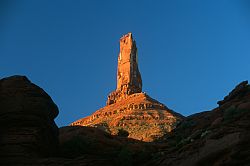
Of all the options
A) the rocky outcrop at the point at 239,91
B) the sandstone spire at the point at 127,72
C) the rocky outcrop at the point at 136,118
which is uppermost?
the sandstone spire at the point at 127,72

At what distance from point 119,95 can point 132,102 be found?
1997 centimetres

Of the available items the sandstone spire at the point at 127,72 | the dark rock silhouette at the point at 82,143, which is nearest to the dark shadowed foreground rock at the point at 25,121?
the dark rock silhouette at the point at 82,143

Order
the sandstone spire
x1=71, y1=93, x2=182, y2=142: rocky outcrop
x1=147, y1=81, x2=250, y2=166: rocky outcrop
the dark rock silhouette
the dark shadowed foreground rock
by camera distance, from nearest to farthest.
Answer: x1=147, y1=81, x2=250, y2=166: rocky outcrop < the dark rock silhouette < the dark shadowed foreground rock < x1=71, y1=93, x2=182, y2=142: rocky outcrop < the sandstone spire

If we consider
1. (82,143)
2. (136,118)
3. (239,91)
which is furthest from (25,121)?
(136,118)

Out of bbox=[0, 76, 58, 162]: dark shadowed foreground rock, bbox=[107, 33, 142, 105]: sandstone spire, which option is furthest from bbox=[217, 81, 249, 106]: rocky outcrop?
bbox=[107, 33, 142, 105]: sandstone spire

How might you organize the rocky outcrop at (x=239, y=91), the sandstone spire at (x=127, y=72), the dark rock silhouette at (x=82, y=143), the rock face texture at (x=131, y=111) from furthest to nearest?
1. the sandstone spire at (x=127, y=72)
2. the rock face texture at (x=131, y=111)
3. the rocky outcrop at (x=239, y=91)
4. the dark rock silhouette at (x=82, y=143)

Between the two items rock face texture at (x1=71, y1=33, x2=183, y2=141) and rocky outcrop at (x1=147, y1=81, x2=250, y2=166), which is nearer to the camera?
rocky outcrop at (x1=147, y1=81, x2=250, y2=166)

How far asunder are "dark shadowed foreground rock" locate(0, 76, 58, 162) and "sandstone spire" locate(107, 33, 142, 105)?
108 metres

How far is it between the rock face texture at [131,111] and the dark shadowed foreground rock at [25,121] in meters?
32.2

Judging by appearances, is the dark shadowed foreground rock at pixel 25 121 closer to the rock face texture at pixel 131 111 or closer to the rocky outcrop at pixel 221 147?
the rocky outcrop at pixel 221 147

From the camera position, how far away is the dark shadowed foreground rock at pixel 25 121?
28531 mm

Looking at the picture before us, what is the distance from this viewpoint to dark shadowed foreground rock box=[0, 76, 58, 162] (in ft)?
93.6

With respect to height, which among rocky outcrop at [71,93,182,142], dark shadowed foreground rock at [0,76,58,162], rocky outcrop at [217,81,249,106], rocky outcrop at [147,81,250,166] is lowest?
rocky outcrop at [147,81,250,166]

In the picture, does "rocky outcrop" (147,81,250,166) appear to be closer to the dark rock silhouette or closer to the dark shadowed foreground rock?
the dark rock silhouette
